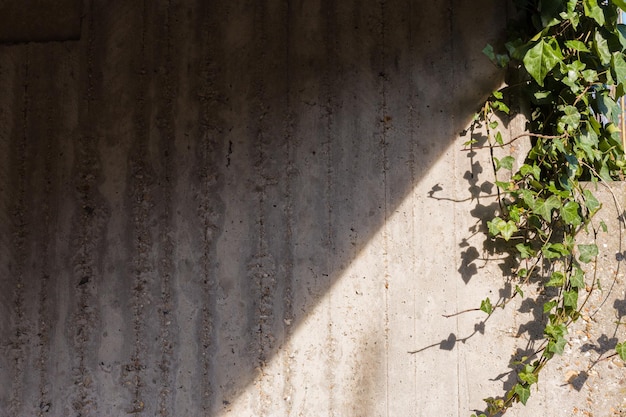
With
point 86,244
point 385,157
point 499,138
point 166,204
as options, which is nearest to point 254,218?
point 166,204

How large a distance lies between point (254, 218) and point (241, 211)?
54 millimetres

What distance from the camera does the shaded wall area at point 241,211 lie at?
2.54m

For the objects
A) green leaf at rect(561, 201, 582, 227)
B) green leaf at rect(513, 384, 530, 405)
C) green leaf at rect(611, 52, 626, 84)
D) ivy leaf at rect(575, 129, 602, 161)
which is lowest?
green leaf at rect(513, 384, 530, 405)

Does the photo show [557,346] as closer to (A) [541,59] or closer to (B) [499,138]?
(B) [499,138]

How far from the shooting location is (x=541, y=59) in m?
2.31

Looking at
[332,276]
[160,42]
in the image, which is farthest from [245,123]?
[332,276]

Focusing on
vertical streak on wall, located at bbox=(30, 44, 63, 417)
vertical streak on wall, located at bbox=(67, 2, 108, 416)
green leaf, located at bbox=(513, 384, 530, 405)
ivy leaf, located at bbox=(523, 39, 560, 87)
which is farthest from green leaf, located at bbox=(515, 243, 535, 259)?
vertical streak on wall, located at bbox=(30, 44, 63, 417)

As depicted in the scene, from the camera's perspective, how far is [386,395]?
251cm

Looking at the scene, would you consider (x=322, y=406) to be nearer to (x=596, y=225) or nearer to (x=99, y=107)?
(x=596, y=225)

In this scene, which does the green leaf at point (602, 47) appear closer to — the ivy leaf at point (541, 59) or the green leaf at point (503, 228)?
the ivy leaf at point (541, 59)

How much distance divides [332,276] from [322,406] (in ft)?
1.49

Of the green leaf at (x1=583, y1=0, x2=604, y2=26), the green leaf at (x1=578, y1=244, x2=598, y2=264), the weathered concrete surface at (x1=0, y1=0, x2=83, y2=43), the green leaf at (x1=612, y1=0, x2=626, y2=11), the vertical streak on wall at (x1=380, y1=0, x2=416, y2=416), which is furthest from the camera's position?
the weathered concrete surface at (x1=0, y1=0, x2=83, y2=43)

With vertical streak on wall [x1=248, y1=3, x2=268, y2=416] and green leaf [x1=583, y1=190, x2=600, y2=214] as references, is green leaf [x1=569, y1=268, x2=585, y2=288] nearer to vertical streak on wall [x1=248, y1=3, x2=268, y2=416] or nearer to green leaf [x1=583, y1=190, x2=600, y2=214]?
green leaf [x1=583, y1=190, x2=600, y2=214]

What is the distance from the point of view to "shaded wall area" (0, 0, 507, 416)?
254 centimetres
